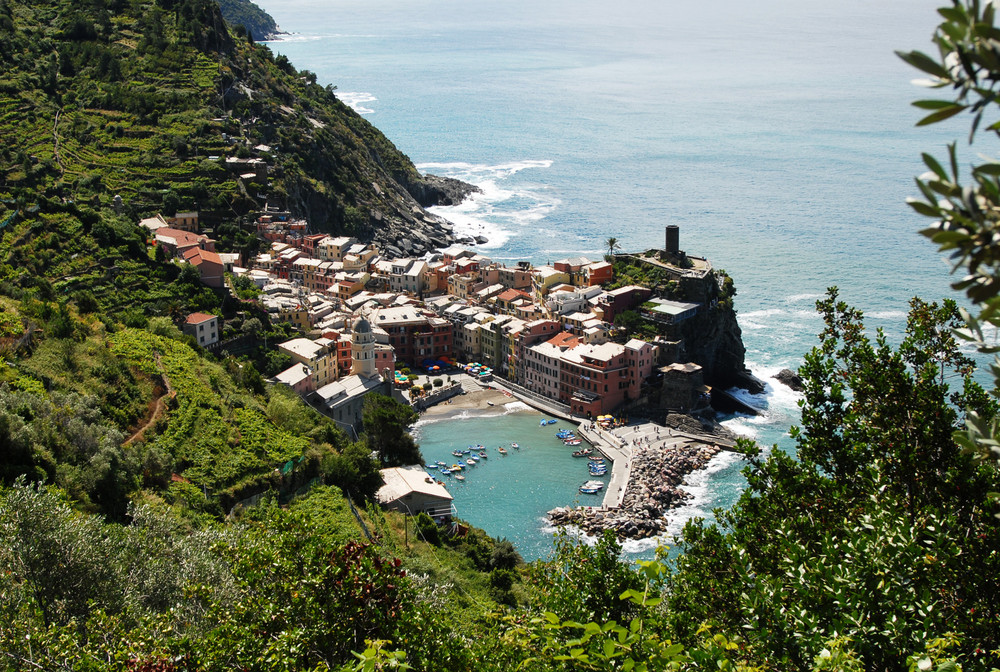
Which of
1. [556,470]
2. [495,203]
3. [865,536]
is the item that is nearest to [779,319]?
[556,470]

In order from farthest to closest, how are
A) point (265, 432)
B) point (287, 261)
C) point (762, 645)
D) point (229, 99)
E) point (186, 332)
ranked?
point (229, 99), point (287, 261), point (186, 332), point (265, 432), point (762, 645)

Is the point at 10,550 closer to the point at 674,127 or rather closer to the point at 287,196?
the point at 287,196

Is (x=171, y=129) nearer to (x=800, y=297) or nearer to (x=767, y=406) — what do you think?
(x=767, y=406)

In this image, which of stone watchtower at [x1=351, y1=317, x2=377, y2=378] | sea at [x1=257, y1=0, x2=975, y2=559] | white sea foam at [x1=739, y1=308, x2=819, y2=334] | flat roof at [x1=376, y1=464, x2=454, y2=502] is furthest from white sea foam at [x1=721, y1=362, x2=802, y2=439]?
stone watchtower at [x1=351, y1=317, x2=377, y2=378]

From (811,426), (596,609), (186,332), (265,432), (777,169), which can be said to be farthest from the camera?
(777,169)

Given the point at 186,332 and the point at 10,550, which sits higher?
the point at 10,550

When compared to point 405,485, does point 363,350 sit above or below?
above

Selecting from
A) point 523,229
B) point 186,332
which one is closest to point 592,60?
point 523,229
